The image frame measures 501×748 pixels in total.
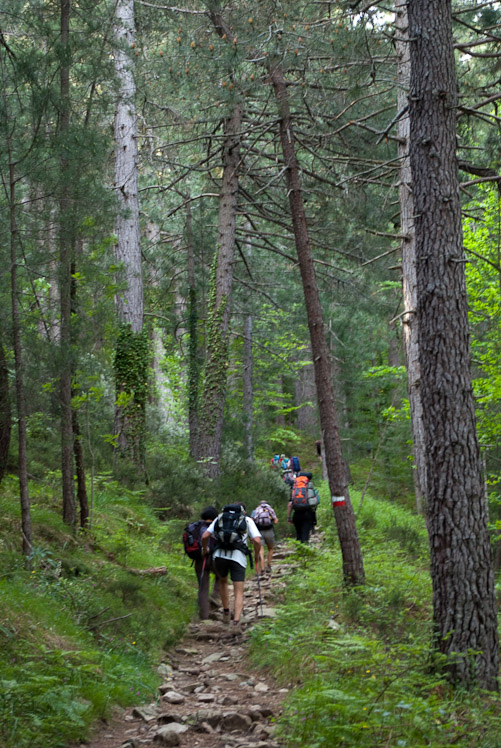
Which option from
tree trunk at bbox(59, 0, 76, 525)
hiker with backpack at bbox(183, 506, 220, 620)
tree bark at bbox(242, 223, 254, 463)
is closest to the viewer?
tree trunk at bbox(59, 0, 76, 525)

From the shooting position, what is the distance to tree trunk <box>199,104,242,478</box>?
637 inches

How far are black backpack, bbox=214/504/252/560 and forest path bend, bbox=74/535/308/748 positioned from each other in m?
1.05

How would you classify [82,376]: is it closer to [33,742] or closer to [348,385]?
[33,742]

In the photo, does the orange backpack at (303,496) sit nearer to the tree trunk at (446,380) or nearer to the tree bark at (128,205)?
the tree bark at (128,205)

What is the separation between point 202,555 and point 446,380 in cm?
478

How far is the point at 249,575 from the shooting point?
12.3m

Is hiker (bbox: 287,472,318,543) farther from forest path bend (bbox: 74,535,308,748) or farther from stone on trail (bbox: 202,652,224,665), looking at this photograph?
stone on trail (bbox: 202,652,224,665)

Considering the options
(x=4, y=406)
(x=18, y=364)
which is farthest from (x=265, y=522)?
(x=18, y=364)

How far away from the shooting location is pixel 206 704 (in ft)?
20.1

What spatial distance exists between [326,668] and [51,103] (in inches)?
286

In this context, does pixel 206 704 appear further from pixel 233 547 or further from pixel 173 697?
pixel 233 547

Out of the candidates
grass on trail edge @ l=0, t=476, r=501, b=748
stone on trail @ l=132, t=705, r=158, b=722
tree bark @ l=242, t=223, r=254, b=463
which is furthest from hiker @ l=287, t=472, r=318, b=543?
tree bark @ l=242, t=223, r=254, b=463

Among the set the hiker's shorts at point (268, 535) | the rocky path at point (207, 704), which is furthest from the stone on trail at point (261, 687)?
the hiker's shorts at point (268, 535)

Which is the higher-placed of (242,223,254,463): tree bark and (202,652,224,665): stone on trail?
(242,223,254,463): tree bark
